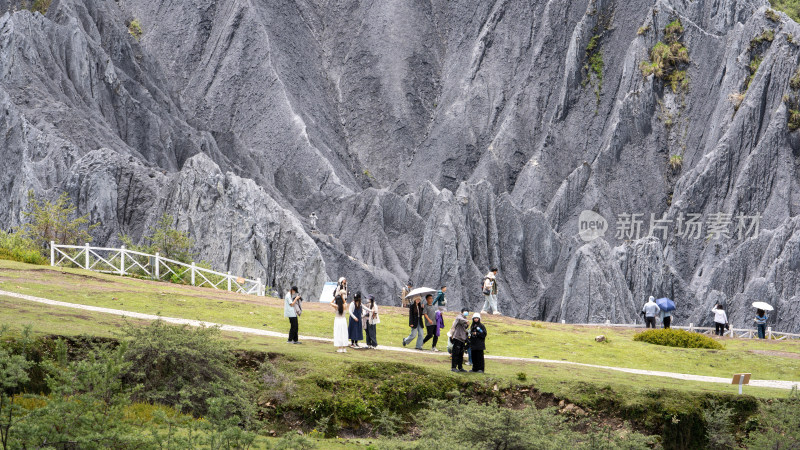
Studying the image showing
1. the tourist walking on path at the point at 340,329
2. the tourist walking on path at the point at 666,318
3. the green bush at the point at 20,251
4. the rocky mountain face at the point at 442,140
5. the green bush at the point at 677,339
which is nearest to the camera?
the tourist walking on path at the point at 340,329

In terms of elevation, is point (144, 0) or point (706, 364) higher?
point (144, 0)

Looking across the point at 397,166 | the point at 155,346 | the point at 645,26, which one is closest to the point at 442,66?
the point at 397,166

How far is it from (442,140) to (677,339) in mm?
88140

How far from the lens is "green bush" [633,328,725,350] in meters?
35.4

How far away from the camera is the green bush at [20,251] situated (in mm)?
40281

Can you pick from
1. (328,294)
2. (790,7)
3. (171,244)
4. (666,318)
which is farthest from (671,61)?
(328,294)

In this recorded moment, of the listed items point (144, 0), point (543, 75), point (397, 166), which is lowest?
point (397, 166)

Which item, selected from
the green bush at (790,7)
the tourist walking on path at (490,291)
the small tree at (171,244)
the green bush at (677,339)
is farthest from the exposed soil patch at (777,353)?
the green bush at (790,7)

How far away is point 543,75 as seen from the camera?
117750 millimetres

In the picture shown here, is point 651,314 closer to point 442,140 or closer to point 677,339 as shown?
point 677,339

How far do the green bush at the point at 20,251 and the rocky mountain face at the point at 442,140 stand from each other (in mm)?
16737

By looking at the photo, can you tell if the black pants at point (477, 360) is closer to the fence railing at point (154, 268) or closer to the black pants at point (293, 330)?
the black pants at point (293, 330)

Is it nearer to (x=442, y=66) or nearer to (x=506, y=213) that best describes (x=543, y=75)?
(x=442, y=66)

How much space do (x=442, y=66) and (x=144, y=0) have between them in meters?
45.0
